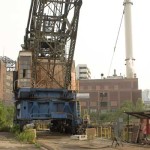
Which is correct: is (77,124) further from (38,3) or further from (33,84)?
(38,3)

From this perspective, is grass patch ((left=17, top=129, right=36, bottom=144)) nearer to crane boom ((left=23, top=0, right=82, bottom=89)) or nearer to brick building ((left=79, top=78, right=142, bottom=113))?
crane boom ((left=23, top=0, right=82, bottom=89))

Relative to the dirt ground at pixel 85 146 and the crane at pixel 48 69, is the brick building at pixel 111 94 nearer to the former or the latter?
the crane at pixel 48 69

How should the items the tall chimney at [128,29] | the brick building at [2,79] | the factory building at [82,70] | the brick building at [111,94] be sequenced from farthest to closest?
1. the factory building at [82,70]
2. the brick building at [2,79]
3. the brick building at [111,94]
4. the tall chimney at [128,29]

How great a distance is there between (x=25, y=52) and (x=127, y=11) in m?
61.6

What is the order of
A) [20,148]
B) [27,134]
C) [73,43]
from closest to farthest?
[20,148]
[27,134]
[73,43]

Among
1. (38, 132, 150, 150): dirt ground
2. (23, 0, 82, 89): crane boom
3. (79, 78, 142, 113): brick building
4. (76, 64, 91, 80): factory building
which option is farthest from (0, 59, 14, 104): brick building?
(38, 132, 150, 150): dirt ground

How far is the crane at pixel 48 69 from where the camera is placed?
25.2 metres

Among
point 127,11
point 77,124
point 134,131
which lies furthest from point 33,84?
point 127,11

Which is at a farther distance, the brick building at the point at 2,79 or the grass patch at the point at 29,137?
the brick building at the point at 2,79

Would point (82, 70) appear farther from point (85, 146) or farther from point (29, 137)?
point (85, 146)

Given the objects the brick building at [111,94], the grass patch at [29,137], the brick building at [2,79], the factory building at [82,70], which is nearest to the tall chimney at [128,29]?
the brick building at [111,94]

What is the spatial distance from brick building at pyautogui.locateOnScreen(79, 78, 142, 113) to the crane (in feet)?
242

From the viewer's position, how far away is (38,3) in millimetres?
26094

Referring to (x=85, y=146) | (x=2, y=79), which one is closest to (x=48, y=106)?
(x=85, y=146)
